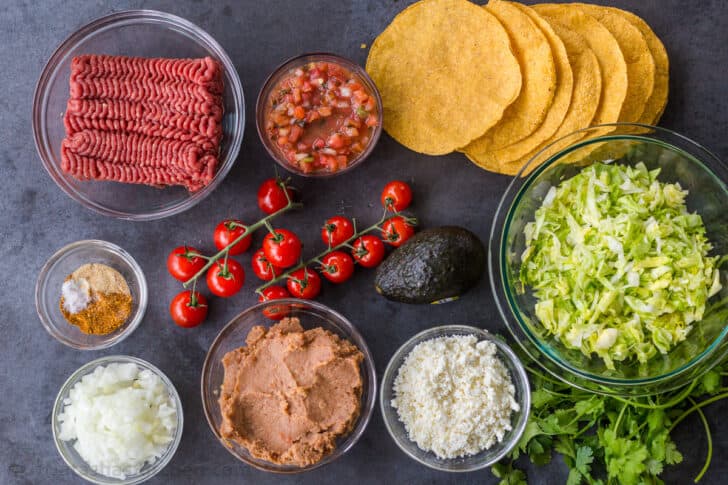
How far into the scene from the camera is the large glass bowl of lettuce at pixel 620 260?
2.34 meters

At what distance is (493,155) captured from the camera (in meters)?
2.83

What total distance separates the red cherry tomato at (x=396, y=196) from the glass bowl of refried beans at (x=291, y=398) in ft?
1.88

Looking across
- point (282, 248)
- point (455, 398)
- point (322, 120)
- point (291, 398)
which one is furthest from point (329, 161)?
point (455, 398)

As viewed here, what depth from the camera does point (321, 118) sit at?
2.73 metres

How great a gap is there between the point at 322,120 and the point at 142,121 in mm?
755

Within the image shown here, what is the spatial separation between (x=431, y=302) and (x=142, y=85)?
1539mm

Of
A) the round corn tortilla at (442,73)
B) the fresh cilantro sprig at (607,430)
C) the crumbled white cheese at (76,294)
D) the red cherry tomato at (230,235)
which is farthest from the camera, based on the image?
the crumbled white cheese at (76,294)

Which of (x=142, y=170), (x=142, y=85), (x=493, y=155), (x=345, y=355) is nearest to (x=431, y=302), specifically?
(x=345, y=355)

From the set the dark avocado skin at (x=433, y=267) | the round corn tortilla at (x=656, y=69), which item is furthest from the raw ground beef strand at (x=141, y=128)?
the round corn tortilla at (x=656, y=69)

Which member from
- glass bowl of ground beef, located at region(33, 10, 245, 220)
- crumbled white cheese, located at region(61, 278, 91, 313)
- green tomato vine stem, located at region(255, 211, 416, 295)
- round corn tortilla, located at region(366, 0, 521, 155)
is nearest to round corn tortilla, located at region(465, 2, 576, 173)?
round corn tortilla, located at region(366, 0, 521, 155)

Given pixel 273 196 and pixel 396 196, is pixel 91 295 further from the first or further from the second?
pixel 396 196

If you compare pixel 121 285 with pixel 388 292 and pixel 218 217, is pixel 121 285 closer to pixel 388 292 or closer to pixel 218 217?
pixel 218 217

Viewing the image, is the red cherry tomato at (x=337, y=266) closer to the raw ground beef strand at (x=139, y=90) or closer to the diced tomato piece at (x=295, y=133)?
the diced tomato piece at (x=295, y=133)

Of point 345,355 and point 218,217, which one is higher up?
point 218,217
